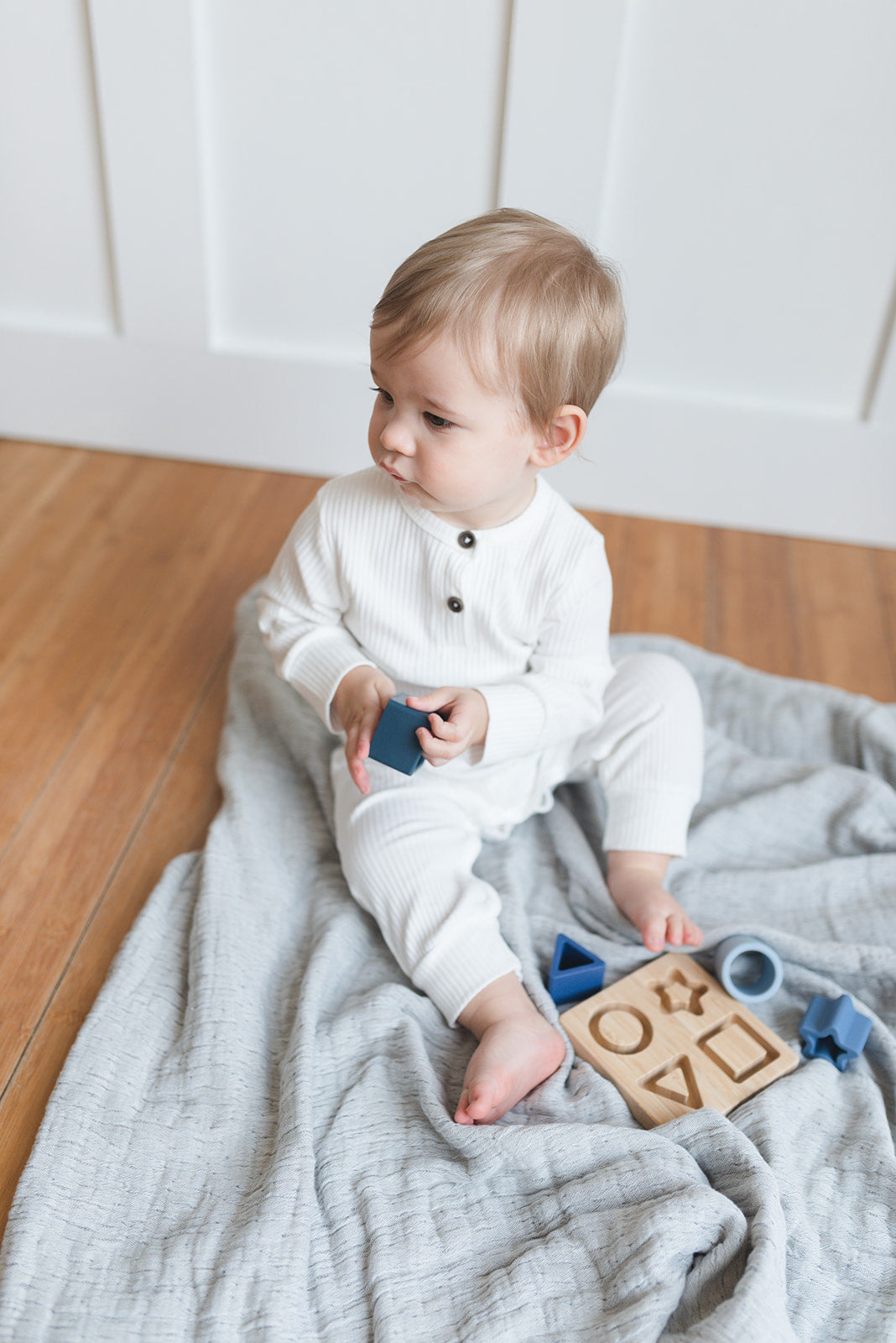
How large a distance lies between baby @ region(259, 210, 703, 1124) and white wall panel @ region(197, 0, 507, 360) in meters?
0.64

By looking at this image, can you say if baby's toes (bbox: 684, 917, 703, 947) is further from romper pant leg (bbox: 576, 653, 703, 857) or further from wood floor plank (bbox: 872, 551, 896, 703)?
wood floor plank (bbox: 872, 551, 896, 703)

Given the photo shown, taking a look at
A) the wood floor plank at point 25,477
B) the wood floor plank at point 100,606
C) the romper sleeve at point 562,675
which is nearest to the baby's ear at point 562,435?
the romper sleeve at point 562,675

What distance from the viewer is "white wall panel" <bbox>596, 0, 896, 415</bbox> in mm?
1313

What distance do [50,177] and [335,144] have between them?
40 centimetres

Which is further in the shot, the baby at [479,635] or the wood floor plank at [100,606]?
the wood floor plank at [100,606]

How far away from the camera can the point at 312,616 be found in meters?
0.99

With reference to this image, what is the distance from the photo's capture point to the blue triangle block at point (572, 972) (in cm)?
91

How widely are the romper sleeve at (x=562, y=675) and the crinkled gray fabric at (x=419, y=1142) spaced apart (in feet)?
0.47

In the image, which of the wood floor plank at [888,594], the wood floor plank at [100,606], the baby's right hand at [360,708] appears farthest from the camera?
the wood floor plank at [888,594]

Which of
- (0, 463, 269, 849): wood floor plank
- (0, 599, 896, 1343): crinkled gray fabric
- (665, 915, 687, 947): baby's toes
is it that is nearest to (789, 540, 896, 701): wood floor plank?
(0, 599, 896, 1343): crinkled gray fabric

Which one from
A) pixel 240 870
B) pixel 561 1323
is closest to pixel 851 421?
pixel 240 870

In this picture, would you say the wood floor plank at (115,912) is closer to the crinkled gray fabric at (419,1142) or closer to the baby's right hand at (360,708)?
the crinkled gray fabric at (419,1142)

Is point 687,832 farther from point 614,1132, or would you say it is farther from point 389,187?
point 389,187

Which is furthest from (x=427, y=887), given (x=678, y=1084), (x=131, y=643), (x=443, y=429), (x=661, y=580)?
(x=661, y=580)
